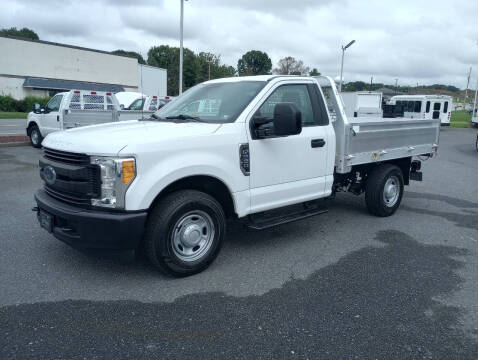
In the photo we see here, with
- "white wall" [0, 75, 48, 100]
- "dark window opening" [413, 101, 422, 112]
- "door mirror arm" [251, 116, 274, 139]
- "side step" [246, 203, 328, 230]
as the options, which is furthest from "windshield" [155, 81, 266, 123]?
"white wall" [0, 75, 48, 100]

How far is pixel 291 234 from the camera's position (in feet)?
18.4

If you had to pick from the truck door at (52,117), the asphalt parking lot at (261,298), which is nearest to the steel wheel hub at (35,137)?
the truck door at (52,117)

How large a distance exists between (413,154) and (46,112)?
1118cm

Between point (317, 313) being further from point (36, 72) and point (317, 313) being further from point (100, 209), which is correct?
point (36, 72)

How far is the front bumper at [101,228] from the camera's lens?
3574mm

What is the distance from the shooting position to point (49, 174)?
4.12m

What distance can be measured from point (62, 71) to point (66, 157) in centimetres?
4637

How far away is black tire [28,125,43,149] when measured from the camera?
13.6 m

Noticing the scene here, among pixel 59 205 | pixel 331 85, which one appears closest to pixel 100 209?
pixel 59 205

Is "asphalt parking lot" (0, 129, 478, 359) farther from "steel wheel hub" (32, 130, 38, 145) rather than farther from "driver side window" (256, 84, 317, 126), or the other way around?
"steel wheel hub" (32, 130, 38, 145)

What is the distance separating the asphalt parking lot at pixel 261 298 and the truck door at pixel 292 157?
70cm

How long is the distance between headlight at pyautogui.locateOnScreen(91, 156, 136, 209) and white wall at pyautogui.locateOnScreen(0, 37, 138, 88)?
43.8 m

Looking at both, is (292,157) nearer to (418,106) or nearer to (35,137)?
(35,137)

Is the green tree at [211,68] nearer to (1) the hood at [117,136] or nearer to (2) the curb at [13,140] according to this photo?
(2) the curb at [13,140]
